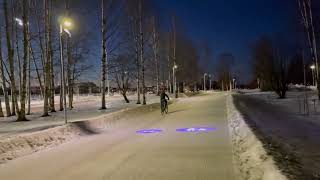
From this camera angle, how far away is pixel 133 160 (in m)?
11.5

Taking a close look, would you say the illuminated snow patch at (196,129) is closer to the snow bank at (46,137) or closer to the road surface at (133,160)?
the road surface at (133,160)

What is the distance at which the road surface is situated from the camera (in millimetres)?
9641

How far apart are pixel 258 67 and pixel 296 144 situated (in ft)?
279

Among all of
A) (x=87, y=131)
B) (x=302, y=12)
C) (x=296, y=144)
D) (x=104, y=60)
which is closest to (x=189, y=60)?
(x=302, y=12)

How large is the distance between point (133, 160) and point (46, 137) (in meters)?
5.03

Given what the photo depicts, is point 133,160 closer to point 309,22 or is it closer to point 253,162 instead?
point 253,162

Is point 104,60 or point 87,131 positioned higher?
point 104,60

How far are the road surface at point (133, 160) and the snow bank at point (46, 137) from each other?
19.9 inches

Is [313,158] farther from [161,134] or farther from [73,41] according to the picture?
[73,41]

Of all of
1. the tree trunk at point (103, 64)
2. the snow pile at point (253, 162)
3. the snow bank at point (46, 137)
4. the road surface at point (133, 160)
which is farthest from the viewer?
the tree trunk at point (103, 64)

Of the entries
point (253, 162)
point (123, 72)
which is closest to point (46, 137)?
point (253, 162)

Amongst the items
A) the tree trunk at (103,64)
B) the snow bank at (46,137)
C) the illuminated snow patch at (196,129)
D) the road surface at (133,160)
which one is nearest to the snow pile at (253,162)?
the road surface at (133,160)

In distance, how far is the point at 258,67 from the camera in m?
96.0

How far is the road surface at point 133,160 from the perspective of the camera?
9641 mm
